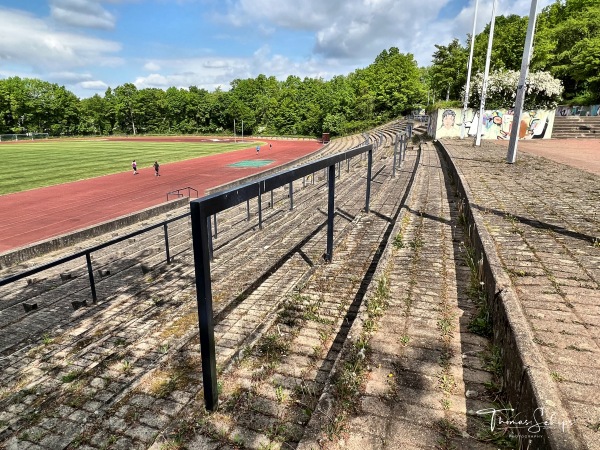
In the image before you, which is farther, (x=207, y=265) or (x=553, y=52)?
(x=553, y=52)

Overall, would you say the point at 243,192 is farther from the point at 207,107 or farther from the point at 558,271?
the point at 207,107

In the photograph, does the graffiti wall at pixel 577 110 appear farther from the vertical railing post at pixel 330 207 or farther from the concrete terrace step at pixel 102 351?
the concrete terrace step at pixel 102 351

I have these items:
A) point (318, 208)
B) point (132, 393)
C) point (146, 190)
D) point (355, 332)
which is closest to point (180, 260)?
point (318, 208)

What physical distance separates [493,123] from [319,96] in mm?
52115

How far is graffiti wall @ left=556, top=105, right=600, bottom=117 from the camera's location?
1297 inches

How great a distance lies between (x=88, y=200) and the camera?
61.8 feet

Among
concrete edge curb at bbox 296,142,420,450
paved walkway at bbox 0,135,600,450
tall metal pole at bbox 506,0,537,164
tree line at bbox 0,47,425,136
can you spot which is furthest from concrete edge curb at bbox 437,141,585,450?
tree line at bbox 0,47,425,136

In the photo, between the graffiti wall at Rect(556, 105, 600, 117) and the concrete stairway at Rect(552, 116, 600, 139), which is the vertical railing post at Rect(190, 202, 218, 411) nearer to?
the concrete stairway at Rect(552, 116, 600, 139)

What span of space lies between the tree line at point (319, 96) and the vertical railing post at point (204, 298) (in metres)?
31.7

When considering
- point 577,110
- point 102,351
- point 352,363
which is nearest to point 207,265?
point 352,363

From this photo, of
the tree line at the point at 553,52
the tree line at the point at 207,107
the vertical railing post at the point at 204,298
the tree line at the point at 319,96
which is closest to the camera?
the vertical railing post at the point at 204,298

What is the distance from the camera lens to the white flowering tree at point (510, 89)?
90.3ft

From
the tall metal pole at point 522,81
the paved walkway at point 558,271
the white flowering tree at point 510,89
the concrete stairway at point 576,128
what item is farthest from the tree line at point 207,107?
the paved walkway at point 558,271

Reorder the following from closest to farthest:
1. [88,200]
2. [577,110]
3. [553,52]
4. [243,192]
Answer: [243,192], [88,200], [577,110], [553,52]
